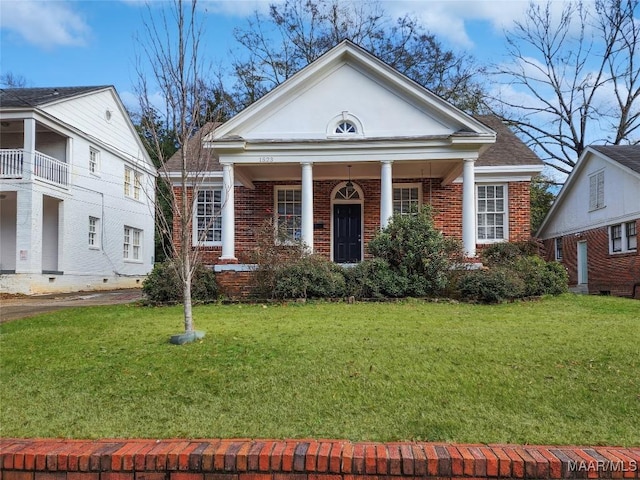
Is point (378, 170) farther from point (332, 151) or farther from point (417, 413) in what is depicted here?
point (417, 413)

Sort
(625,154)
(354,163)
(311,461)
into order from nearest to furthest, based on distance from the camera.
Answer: (311,461)
(354,163)
(625,154)

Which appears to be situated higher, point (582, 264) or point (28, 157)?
point (28, 157)

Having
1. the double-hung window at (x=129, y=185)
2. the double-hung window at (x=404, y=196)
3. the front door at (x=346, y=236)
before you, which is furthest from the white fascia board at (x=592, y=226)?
the double-hung window at (x=129, y=185)

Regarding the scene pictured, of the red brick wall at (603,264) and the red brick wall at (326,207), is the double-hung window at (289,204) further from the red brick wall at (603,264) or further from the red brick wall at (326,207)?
the red brick wall at (603,264)

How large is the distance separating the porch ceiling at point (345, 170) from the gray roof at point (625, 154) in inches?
275

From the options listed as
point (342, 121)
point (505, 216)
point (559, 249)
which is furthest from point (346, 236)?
point (559, 249)

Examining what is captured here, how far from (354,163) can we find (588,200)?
457 inches

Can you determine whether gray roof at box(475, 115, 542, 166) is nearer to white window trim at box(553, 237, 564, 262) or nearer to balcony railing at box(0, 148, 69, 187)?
white window trim at box(553, 237, 564, 262)

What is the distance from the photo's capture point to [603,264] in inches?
738

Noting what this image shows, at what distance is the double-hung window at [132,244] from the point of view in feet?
78.8

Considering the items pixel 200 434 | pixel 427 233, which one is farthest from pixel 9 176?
pixel 200 434

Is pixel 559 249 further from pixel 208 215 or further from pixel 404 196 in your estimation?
pixel 208 215

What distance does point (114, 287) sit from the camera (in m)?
22.1

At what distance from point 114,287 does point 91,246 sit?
2332 mm
